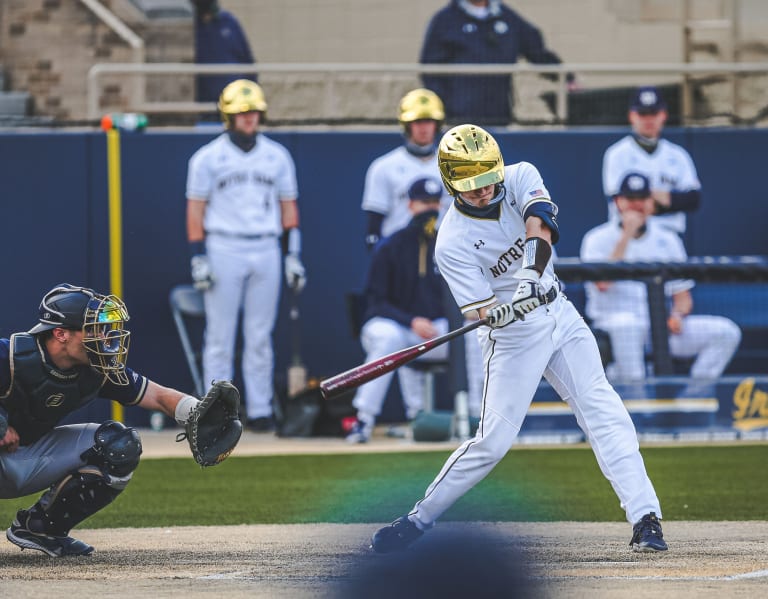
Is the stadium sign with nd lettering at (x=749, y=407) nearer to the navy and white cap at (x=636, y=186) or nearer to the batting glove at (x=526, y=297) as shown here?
the navy and white cap at (x=636, y=186)

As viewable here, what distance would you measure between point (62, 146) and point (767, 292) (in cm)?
593

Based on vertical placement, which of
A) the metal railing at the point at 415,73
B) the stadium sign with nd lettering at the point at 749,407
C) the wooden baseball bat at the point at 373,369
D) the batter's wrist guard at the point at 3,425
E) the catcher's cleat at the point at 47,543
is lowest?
the stadium sign with nd lettering at the point at 749,407

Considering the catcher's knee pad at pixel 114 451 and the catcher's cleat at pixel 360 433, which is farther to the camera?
the catcher's cleat at pixel 360 433

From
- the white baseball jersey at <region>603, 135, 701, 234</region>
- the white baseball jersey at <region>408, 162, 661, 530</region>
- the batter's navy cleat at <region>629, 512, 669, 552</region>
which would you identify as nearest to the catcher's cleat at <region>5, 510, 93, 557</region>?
the white baseball jersey at <region>408, 162, 661, 530</region>

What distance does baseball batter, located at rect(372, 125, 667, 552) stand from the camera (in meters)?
6.05

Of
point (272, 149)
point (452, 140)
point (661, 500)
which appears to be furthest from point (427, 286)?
point (452, 140)

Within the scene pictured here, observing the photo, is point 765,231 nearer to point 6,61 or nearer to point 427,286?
point 427,286

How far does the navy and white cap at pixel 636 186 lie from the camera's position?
1115 centimetres

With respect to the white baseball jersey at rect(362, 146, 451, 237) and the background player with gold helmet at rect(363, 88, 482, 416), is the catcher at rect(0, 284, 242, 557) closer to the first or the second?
the background player with gold helmet at rect(363, 88, 482, 416)

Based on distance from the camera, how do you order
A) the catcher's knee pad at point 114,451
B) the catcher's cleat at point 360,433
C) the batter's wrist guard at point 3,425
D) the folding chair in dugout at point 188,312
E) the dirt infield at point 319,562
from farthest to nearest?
the folding chair in dugout at point 188,312 → the catcher's cleat at point 360,433 → the catcher's knee pad at point 114,451 → the batter's wrist guard at point 3,425 → the dirt infield at point 319,562

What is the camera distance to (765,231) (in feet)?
42.2

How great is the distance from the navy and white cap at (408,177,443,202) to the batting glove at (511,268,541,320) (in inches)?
191

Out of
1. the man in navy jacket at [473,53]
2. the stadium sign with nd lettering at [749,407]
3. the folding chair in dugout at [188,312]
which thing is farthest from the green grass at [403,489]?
the man in navy jacket at [473,53]

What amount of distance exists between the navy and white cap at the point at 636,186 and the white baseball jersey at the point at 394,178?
1.38 meters
